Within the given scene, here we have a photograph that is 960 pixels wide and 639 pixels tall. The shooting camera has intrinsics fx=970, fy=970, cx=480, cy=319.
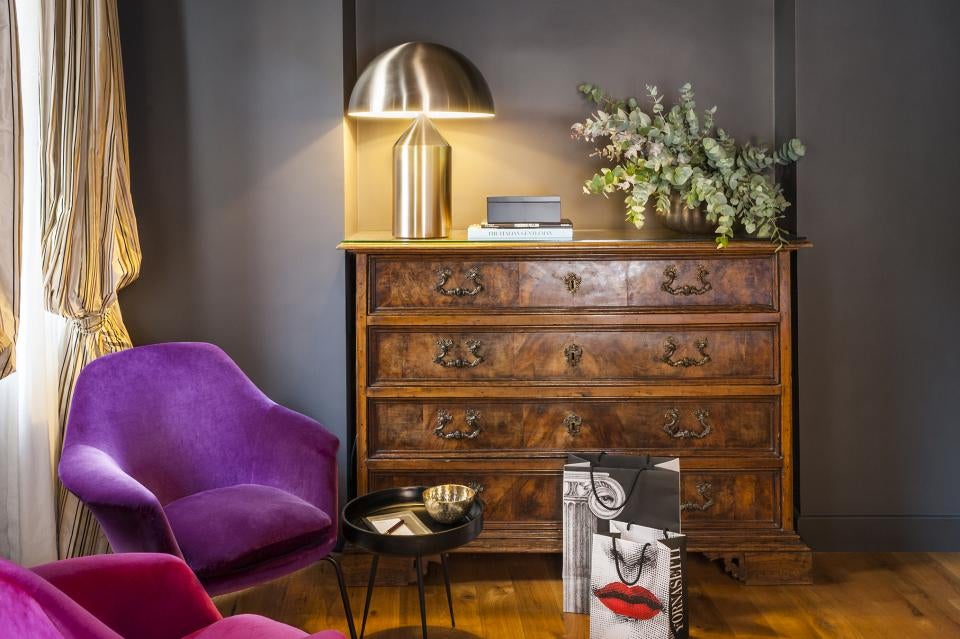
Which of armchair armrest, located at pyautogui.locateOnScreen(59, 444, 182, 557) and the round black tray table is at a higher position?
armchair armrest, located at pyautogui.locateOnScreen(59, 444, 182, 557)

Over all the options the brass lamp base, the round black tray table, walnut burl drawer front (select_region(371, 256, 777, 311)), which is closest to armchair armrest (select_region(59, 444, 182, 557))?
the round black tray table

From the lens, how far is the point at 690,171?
305cm

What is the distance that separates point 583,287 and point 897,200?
1.19m

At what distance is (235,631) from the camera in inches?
68.6

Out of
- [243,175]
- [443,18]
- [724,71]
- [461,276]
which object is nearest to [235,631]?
[461,276]

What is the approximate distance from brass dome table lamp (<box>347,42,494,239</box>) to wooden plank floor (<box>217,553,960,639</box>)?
115cm

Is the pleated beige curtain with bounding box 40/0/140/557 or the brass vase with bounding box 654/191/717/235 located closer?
the pleated beige curtain with bounding box 40/0/140/557

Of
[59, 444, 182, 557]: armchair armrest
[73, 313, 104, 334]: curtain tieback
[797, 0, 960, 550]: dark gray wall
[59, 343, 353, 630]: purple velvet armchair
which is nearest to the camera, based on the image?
[59, 444, 182, 557]: armchair armrest

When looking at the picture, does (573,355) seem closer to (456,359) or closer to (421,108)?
(456,359)

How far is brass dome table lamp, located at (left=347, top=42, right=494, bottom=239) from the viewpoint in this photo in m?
3.00

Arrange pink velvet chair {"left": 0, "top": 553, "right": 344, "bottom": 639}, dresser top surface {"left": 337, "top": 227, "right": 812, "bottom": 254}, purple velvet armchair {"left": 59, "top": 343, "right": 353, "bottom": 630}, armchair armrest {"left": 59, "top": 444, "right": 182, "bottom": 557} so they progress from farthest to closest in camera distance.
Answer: dresser top surface {"left": 337, "top": 227, "right": 812, "bottom": 254} < purple velvet armchair {"left": 59, "top": 343, "right": 353, "bottom": 630} < armchair armrest {"left": 59, "top": 444, "right": 182, "bottom": 557} < pink velvet chair {"left": 0, "top": 553, "right": 344, "bottom": 639}

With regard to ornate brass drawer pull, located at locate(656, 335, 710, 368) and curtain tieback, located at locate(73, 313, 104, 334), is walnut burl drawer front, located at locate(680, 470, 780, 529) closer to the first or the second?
ornate brass drawer pull, located at locate(656, 335, 710, 368)

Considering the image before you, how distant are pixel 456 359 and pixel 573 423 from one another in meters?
0.42

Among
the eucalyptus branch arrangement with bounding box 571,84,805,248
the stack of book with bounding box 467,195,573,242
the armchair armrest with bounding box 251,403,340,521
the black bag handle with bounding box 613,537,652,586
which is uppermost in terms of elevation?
the eucalyptus branch arrangement with bounding box 571,84,805,248
